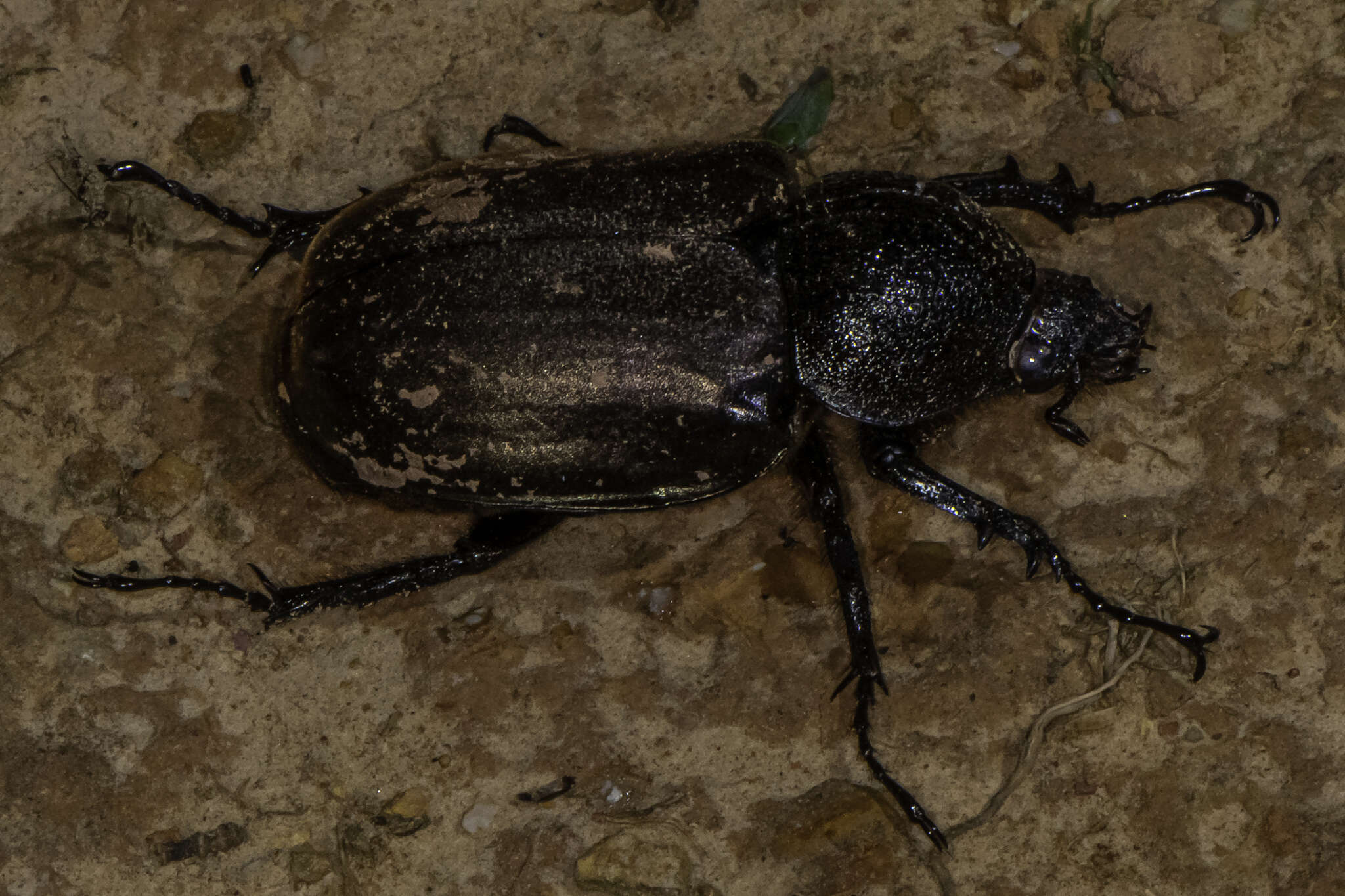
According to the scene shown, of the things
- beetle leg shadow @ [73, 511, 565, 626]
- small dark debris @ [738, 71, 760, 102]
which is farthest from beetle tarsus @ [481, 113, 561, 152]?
beetle leg shadow @ [73, 511, 565, 626]

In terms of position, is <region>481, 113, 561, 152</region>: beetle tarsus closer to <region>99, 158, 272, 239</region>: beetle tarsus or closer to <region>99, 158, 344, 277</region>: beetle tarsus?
<region>99, 158, 344, 277</region>: beetle tarsus

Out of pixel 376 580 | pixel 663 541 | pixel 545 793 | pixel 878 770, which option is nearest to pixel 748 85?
pixel 663 541

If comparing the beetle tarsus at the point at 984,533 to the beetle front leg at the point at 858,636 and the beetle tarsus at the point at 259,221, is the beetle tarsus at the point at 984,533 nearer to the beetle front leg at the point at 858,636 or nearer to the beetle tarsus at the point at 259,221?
the beetle front leg at the point at 858,636

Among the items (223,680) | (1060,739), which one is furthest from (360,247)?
(1060,739)

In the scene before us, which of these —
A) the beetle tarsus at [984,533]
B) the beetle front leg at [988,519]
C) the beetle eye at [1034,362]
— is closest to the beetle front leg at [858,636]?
the beetle front leg at [988,519]

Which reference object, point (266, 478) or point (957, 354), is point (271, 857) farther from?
point (957, 354)

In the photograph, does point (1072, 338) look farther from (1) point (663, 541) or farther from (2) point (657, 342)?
(1) point (663, 541)
